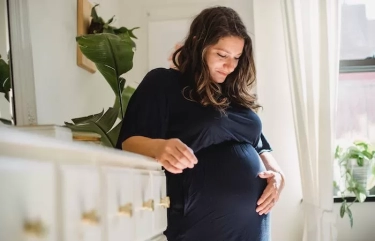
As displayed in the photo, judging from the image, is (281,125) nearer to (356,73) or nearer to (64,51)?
(356,73)

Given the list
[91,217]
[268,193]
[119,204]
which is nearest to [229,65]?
[268,193]

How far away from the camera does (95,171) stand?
0.60m

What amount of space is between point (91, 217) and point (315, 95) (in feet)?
5.46

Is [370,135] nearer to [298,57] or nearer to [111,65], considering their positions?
[298,57]

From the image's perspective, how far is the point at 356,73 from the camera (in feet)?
7.62

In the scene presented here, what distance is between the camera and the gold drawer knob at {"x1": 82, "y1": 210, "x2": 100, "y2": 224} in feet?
1.84

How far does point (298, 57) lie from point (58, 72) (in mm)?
1041

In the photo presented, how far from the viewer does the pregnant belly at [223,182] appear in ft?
3.97

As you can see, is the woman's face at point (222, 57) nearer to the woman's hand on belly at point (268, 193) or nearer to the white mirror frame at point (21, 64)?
the woman's hand on belly at point (268, 193)

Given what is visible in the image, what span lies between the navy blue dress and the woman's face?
108 mm

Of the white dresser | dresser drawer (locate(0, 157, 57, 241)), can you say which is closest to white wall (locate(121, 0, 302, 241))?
the white dresser

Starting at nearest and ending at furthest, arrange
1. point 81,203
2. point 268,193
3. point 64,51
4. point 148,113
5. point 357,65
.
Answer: point 81,203 < point 148,113 < point 268,193 < point 64,51 < point 357,65

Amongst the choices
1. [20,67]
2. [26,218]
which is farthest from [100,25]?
[26,218]

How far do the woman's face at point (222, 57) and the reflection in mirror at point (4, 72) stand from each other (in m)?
0.51
